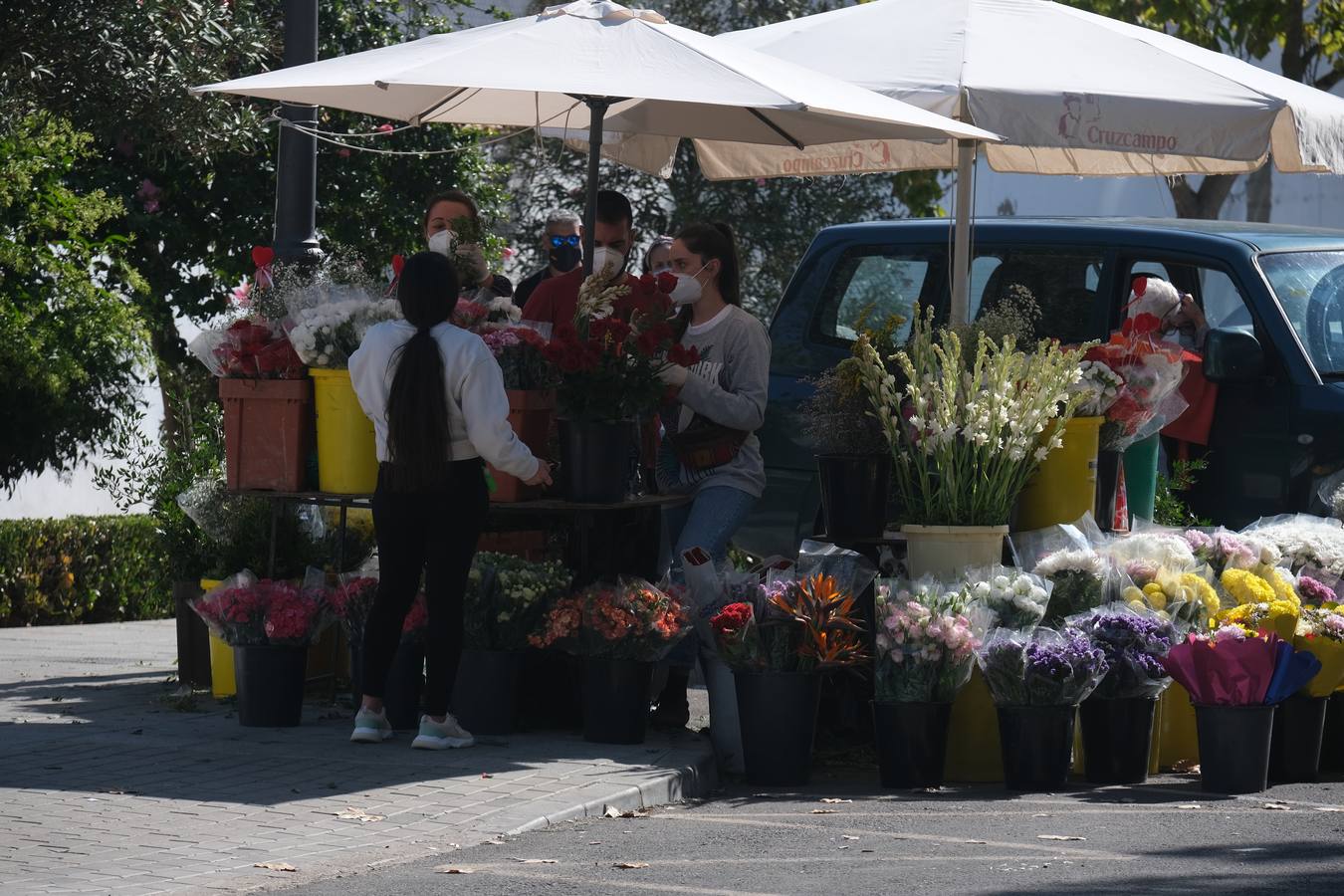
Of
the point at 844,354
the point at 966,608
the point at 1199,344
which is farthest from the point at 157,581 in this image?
the point at 1199,344

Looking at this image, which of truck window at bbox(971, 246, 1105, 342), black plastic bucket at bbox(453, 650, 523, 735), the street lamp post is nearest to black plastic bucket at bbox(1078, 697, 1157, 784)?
black plastic bucket at bbox(453, 650, 523, 735)

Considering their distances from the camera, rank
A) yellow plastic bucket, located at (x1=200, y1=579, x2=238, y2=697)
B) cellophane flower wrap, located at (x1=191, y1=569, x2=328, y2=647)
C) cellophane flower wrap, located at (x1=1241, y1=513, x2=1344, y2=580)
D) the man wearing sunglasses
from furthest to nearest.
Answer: the man wearing sunglasses, yellow plastic bucket, located at (x1=200, y1=579, x2=238, y2=697), cellophane flower wrap, located at (x1=1241, y1=513, x2=1344, y2=580), cellophane flower wrap, located at (x1=191, y1=569, x2=328, y2=647)

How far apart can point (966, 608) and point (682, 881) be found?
2.03m

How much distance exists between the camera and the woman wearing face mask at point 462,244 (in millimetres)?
8266

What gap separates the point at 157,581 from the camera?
9789 millimetres

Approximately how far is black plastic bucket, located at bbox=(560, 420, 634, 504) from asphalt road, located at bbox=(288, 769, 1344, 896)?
126 cm

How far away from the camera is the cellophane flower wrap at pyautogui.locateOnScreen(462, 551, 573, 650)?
776cm

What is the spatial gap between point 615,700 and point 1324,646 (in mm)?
2695

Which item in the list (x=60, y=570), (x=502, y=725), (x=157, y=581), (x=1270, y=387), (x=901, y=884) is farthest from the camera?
(x=60, y=570)

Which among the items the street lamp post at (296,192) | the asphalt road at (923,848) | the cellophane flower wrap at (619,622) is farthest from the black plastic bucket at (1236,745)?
the street lamp post at (296,192)

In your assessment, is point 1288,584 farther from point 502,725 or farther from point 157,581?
point 157,581

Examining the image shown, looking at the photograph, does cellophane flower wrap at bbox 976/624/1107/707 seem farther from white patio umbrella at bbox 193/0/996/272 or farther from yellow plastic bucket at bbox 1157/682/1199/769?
white patio umbrella at bbox 193/0/996/272

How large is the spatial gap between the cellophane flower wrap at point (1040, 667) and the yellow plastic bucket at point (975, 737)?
27 centimetres

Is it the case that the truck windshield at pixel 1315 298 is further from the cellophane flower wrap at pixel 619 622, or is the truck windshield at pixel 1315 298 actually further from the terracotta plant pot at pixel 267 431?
the terracotta plant pot at pixel 267 431
